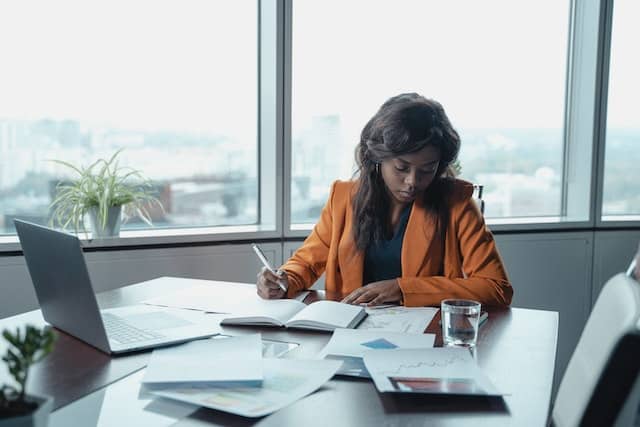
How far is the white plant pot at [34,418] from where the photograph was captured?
717 mm

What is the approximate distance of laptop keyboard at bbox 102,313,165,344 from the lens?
1411 mm

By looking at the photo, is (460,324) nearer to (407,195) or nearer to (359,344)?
(359,344)

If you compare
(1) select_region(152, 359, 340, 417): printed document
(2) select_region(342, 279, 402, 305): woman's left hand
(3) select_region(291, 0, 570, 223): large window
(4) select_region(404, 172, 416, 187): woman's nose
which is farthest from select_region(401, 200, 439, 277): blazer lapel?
(3) select_region(291, 0, 570, 223): large window

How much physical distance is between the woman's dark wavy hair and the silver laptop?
747mm


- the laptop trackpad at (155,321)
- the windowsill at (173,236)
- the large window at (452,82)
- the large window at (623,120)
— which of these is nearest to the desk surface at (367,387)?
the laptop trackpad at (155,321)

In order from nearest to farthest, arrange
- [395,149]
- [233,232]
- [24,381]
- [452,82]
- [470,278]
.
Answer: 1. [24,381]
2. [470,278]
3. [395,149]
4. [233,232]
5. [452,82]

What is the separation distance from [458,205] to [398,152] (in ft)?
0.85

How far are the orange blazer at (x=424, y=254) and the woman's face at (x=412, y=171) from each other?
0.24ft

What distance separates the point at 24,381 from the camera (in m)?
0.73

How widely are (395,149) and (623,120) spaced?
1970 millimetres

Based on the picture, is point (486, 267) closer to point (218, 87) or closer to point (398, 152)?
point (398, 152)

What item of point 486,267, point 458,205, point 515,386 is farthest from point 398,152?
point 515,386

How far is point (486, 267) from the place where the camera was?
1.96 meters

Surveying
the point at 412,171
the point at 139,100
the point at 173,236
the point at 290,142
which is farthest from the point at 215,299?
the point at 139,100
